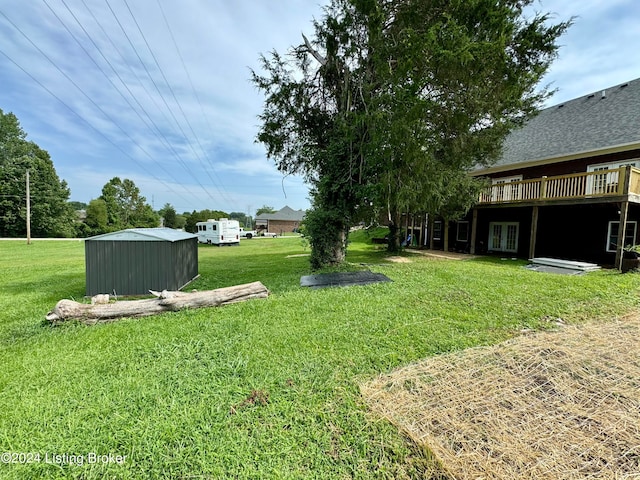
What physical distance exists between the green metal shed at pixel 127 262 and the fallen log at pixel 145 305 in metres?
1.86

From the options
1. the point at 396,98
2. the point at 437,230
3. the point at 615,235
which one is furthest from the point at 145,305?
the point at 437,230

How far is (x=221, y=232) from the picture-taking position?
24.5 metres

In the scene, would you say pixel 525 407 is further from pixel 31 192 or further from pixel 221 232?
pixel 31 192

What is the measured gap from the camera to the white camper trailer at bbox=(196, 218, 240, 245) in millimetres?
24484

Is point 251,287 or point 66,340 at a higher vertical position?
point 251,287

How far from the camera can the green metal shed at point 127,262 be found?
6.76 metres

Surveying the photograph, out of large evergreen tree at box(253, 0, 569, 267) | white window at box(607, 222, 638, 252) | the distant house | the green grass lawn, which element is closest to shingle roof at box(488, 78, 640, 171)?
white window at box(607, 222, 638, 252)

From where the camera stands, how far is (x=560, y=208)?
1208cm

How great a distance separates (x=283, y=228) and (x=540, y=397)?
53.5 meters

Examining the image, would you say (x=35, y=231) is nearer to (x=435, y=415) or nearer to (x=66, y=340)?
(x=66, y=340)

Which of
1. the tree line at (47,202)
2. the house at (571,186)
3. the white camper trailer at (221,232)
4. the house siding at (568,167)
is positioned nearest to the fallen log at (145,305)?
the house at (571,186)

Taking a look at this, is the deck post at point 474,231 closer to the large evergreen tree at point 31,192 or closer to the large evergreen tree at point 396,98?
the large evergreen tree at point 396,98

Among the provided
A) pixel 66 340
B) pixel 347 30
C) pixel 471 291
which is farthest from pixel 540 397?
pixel 347 30

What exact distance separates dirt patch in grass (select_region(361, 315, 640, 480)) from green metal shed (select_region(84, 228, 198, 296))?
20.3ft
